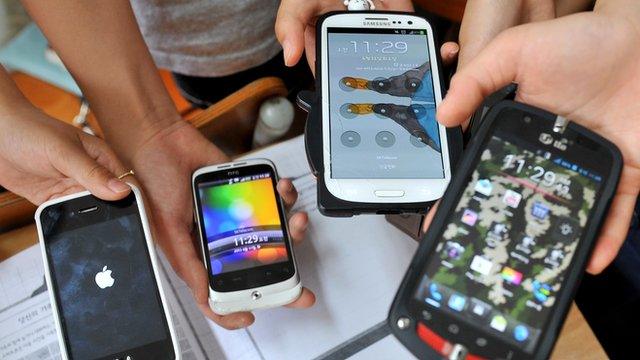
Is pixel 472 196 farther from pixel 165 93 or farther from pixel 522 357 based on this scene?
pixel 165 93

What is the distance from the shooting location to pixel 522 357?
1.44 ft

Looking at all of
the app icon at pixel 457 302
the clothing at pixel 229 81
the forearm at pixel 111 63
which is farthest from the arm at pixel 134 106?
the app icon at pixel 457 302

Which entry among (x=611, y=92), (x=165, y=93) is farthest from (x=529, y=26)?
(x=165, y=93)

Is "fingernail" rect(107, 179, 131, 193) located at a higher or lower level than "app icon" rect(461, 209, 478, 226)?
lower

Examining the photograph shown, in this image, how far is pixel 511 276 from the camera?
0.46 metres

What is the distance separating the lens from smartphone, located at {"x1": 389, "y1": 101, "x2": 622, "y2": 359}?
0.45 m

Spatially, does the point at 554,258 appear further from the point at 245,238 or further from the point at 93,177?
the point at 93,177

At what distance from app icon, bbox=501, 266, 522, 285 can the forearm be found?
1.49ft

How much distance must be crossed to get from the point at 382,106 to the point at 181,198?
26 centimetres

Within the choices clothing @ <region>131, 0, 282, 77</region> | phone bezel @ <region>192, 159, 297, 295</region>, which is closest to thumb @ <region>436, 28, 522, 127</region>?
phone bezel @ <region>192, 159, 297, 295</region>

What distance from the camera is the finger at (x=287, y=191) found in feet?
1.95

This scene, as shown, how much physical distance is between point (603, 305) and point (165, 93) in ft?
2.43

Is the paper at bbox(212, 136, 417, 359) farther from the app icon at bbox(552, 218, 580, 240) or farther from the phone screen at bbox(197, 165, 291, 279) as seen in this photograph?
the app icon at bbox(552, 218, 580, 240)

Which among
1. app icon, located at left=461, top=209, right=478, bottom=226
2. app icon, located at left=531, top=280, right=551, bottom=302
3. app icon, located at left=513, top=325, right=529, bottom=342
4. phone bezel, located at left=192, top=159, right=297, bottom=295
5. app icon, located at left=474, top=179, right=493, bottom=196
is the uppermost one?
app icon, located at left=474, top=179, right=493, bottom=196
